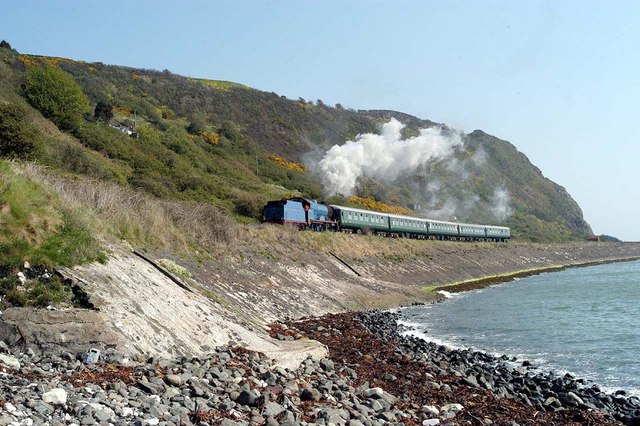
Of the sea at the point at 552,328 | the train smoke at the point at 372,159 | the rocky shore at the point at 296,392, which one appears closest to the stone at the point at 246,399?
the rocky shore at the point at 296,392

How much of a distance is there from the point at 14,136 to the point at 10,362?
1045 inches

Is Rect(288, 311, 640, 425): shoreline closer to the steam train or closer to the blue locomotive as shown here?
the blue locomotive

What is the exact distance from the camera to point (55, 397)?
6.30m

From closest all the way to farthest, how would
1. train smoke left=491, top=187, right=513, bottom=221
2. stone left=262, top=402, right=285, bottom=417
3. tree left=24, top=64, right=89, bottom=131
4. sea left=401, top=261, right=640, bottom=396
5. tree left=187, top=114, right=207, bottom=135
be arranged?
stone left=262, top=402, right=285, bottom=417 < sea left=401, top=261, right=640, bottom=396 < tree left=24, top=64, right=89, bottom=131 < tree left=187, top=114, right=207, bottom=135 < train smoke left=491, top=187, right=513, bottom=221

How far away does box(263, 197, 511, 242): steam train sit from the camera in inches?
1549

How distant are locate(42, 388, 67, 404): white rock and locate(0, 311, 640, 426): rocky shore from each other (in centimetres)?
1

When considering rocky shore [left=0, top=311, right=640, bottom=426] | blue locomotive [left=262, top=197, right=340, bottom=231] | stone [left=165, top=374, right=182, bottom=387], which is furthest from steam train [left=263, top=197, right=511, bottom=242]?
stone [left=165, top=374, right=182, bottom=387]

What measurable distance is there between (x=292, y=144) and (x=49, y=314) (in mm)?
94674

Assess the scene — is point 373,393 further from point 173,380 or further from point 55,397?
point 55,397

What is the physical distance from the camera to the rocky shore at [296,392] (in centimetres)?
654

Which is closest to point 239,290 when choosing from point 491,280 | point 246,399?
point 246,399

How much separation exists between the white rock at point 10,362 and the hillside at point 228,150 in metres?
20.6

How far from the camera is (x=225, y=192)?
4866 cm

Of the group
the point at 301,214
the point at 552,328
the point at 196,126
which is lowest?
the point at 552,328
